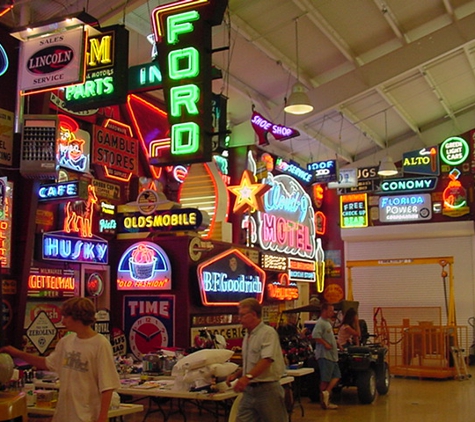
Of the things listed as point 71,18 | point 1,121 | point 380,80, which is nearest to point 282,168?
point 380,80

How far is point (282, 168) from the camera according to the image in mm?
20844

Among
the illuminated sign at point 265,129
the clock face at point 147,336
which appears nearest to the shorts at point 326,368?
the clock face at point 147,336

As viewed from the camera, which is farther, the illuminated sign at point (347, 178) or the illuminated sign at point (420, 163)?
the illuminated sign at point (420, 163)

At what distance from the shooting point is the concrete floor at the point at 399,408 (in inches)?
432

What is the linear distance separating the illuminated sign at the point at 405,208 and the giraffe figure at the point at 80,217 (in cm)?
1409

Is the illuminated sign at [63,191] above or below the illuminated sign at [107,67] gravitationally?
below

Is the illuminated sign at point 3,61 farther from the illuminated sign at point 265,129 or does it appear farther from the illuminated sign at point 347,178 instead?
the illuminated sign at point 347,178

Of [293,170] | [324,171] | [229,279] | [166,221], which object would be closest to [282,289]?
[229,279]

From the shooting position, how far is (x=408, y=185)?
2394cm

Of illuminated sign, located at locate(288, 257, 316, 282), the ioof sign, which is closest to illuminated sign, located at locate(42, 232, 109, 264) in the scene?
the ioof sign

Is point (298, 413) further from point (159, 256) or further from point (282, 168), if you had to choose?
point (282, 168)

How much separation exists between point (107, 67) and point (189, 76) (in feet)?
3.85

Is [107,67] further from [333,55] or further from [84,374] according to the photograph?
[333,55]

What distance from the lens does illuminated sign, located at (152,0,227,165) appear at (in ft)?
31.7
